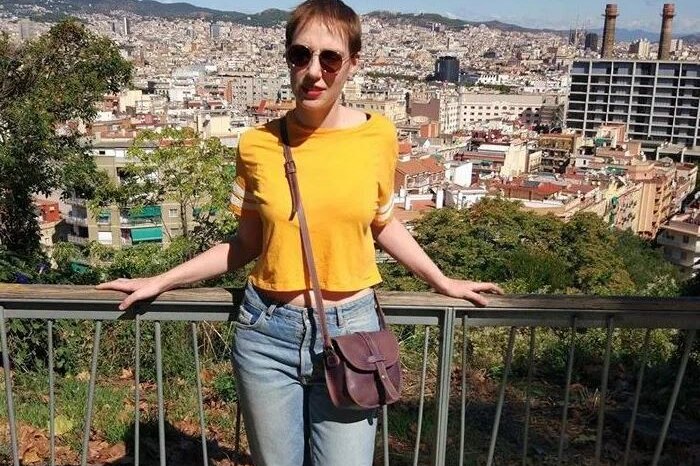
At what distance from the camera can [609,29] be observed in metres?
90.6

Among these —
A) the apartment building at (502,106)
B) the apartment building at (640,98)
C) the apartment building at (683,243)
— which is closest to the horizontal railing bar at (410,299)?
the apartment building at (683,243)

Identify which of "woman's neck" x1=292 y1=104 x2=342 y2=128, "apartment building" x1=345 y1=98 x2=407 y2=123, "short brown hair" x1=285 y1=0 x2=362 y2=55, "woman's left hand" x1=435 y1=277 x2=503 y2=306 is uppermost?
"short brown hair" x1=285 y1=0 x2=362 y2=55

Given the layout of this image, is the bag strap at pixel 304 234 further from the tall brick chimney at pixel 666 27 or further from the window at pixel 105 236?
the tall brick chimney at pixel 666 27

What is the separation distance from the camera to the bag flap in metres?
1.77

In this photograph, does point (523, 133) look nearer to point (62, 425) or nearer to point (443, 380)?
point (62, 425)

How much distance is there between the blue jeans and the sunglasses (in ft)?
1.96

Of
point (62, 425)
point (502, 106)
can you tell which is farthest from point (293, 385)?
point (502, 106)

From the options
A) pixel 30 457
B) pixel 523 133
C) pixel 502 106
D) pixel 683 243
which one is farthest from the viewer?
pixel 502 106

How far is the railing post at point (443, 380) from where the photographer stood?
2.14 meters

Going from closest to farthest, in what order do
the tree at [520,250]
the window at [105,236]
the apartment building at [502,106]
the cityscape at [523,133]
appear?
the tree at [520,250] → the window at [105,236] → the cityscape at [523,133] → the apartment building at [502,106]

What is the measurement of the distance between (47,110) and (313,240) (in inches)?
333

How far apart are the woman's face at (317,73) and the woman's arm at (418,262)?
388 millimetres

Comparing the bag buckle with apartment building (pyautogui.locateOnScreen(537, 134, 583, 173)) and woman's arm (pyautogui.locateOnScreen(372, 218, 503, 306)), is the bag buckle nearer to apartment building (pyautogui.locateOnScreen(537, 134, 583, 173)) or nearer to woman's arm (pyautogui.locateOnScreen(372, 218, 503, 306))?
woman's arm (pyautogui.locateOnScreen(372, 218, 503, 306))

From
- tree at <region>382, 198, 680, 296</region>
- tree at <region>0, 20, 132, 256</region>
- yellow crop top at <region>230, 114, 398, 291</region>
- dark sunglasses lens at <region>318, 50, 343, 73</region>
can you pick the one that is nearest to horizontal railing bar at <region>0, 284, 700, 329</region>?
yellow crop top at <region>230, 114, 398, 291</region>
